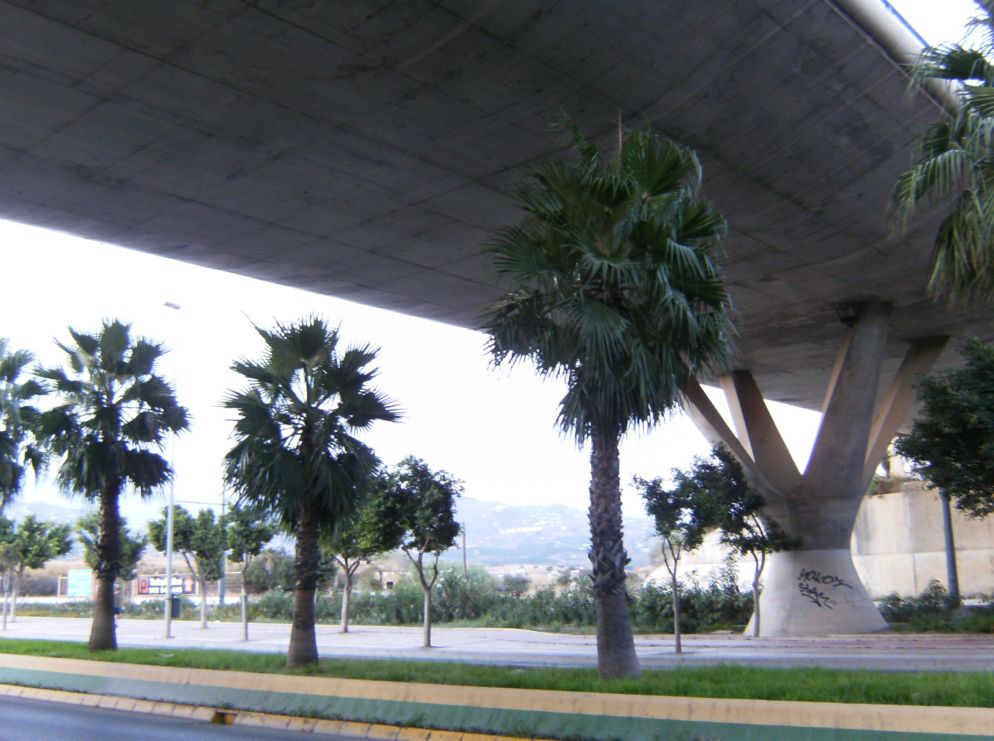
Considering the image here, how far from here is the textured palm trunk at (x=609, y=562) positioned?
1239 cm

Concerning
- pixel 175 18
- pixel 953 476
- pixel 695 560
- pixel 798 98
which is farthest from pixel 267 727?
pixel 695 560

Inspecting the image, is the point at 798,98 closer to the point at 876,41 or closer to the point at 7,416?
the point at 876,41

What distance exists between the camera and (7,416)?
25.5 metres

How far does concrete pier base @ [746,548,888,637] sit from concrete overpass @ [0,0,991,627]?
9.17m

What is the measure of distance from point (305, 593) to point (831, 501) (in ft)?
58.2

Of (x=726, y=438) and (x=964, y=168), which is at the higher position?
(x=964, y=168)

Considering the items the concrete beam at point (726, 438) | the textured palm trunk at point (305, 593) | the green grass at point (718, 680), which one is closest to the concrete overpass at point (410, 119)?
the textured palm trunk at point (305, 593)

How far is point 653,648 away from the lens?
26.1 m

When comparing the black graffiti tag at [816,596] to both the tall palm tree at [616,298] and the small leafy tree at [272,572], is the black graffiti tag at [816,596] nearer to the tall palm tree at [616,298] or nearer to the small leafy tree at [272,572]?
the tall palm tree at [616,298]

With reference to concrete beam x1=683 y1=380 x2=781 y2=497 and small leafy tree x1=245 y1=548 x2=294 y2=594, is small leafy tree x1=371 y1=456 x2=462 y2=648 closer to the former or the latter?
concrete beam x1=683 y1=380 x2=781 y2=497

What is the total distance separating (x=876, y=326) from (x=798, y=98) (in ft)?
43.9

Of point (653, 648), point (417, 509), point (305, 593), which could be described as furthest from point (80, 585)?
point (305, 593)

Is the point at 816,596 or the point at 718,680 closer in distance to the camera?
the point at 718,680

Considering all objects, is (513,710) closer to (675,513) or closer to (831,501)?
(675,513)
